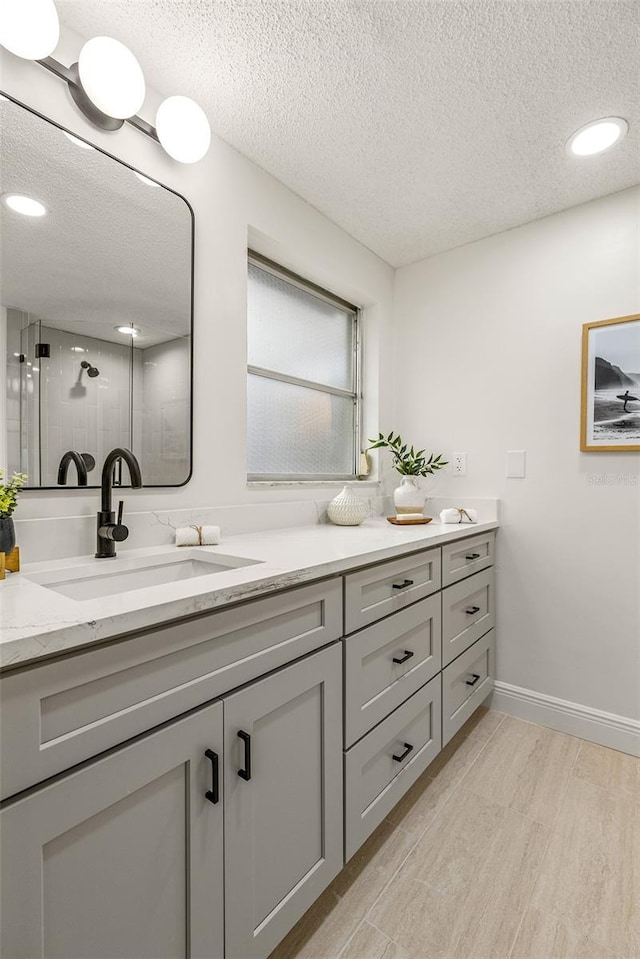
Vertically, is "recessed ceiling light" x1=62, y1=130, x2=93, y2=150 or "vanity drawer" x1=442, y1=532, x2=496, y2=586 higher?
"recessed ceiling light" x1=62, y1=130, x2=93, y2=150

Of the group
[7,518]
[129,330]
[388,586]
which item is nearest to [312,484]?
[388,586]

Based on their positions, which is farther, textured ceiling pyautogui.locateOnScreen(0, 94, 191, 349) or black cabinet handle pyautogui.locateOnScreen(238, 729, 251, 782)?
textured ceiling pyautogui.locateOnScreen(0, 94, 191, 349)

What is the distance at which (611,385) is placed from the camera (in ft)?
6.34

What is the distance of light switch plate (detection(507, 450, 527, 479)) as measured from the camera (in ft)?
7.11

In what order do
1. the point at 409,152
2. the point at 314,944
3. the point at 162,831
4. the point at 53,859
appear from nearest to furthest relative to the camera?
the point at 53,859
the point at 162,831
the point at 314,944
the point at 409,152

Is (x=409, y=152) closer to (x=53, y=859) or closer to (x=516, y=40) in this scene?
(x=516, y=40)

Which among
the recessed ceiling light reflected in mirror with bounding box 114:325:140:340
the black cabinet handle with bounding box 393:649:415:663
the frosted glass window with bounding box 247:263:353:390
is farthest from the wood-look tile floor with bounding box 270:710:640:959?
the frosted glass window with bounding box 247:263:353:390

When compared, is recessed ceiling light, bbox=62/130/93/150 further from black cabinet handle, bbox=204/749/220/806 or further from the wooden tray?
the wooden tray

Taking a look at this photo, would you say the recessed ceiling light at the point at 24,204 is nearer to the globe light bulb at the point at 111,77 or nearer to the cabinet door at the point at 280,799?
the globe light bulb at the point at 111,77

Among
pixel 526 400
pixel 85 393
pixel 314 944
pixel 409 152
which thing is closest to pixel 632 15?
pixel 409 152

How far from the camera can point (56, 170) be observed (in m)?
1.19

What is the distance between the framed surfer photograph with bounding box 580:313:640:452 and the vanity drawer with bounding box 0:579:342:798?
62.6 inches

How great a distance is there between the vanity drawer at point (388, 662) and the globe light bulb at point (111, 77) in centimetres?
156

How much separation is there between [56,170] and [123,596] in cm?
112
